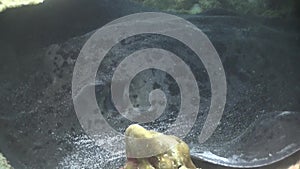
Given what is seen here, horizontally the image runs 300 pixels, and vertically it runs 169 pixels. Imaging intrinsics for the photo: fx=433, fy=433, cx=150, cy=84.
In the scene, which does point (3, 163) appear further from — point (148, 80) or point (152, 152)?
point (148, 80)

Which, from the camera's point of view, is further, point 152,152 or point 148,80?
point 148,80

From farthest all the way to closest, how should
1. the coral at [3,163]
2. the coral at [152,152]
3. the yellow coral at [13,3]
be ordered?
the yellow coral at [13,3]
the coral at [3,163]
the coral at [152,152]

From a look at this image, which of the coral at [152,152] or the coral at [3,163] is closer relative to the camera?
the coral at [152,152]

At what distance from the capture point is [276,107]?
2.77 metres

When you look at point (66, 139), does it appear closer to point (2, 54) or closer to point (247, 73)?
point (2, 54)

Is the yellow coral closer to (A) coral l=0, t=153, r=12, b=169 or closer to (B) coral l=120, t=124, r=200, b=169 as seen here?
(A) coral l=0, t=153, r=12, b=169

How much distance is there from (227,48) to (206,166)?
3.25 ft

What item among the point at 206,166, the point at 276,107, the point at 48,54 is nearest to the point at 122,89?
the point at 48,54

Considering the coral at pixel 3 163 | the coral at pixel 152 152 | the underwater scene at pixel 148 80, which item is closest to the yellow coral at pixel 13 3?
the underwater scene at pixel 148 80

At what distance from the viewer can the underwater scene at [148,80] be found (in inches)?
96.1

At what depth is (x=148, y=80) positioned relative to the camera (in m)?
2.75

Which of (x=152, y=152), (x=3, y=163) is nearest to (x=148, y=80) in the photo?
(x=152, y=152)

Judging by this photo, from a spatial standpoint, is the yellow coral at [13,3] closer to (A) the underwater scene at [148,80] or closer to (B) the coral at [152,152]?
(A) the underwater scene at [148,80]

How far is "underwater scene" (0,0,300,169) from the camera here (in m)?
2.44
